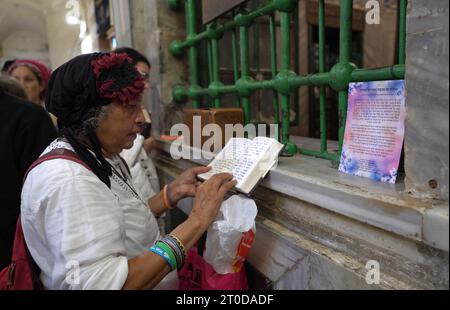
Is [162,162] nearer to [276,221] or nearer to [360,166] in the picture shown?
[276,221]

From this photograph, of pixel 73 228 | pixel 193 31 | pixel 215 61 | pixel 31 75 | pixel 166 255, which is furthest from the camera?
pixel 31 75

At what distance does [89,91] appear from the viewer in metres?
0.94

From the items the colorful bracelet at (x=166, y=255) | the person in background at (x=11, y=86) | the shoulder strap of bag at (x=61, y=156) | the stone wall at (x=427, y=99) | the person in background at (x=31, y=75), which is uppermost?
the person in background at (x=31, y=75)

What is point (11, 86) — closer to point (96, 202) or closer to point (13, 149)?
point (13, 149)

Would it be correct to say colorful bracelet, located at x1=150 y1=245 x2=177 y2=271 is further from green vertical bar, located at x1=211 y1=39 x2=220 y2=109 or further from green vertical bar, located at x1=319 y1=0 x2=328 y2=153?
green vertical bar, located at x1=211 y1=39 x2=220 y2=109

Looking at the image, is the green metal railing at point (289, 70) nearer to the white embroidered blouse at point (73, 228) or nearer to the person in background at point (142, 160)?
the person in background at point (142, 160)

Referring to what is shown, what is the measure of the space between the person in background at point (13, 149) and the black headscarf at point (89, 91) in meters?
0.48

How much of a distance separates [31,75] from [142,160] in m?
1.06


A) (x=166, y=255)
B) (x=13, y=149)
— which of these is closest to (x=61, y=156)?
(x=166, y=255)

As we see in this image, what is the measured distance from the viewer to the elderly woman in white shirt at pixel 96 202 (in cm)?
77

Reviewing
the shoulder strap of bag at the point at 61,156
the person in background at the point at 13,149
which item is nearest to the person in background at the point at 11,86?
the person in background at the point at 13,149

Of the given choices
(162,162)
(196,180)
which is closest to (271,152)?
(196,180)

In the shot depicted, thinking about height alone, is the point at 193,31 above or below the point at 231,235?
above

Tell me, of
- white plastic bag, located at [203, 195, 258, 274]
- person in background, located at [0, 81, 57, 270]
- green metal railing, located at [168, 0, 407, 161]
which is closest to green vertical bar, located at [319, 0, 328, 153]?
green metal railing, located at [168, 0, 407, 161]
